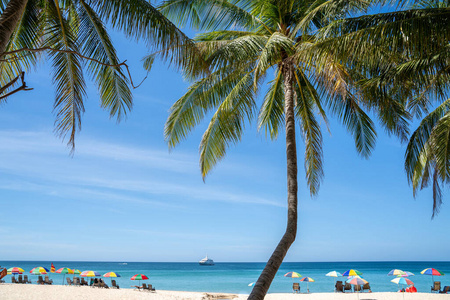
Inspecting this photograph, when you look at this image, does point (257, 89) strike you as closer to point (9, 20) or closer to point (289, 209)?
point (289, 209)

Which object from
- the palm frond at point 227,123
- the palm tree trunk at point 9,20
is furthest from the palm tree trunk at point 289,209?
the palm tree trunk at point 9,20

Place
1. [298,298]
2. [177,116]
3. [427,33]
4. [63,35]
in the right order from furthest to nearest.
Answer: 1. [298,298]
2. [177,116]
3. [63,35]
4. [427,33]

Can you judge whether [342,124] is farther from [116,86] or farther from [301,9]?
[116,86]

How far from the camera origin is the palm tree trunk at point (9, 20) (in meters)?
3.29

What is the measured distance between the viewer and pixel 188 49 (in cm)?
623

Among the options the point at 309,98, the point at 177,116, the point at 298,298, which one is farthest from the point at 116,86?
the point at 298,298

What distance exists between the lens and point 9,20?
3.43m

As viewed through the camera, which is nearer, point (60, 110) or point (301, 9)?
point (60, 110)

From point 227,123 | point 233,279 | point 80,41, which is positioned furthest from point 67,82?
point 233,279

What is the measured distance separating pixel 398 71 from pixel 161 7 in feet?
15.7

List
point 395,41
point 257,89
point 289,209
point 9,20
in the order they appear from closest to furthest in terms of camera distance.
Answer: point 9,20, point 395,41, point 289,209, point 257,89

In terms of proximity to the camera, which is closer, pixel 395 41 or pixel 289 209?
pixel 395 41

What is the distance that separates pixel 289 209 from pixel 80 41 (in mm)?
4232

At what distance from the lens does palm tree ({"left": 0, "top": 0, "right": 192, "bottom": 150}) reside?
5455 mm
